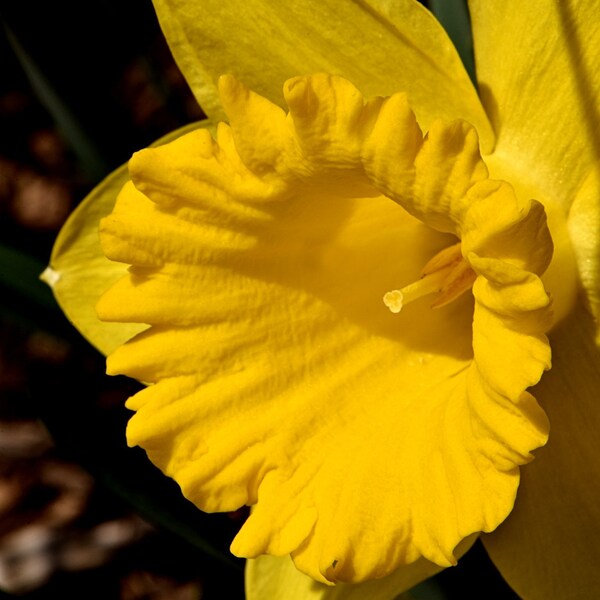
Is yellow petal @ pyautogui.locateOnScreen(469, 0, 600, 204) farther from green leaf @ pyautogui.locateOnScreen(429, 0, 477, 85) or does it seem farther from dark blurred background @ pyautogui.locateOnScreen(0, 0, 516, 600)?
dark blurred background @ pyautogui.locateOnScreen(0, 0, 516, 600)

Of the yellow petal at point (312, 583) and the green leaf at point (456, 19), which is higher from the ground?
the green leaf at point (456, 19)

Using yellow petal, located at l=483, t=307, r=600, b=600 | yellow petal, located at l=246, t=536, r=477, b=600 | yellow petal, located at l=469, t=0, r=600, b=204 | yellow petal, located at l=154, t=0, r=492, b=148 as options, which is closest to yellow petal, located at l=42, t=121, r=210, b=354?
yellow petal, located at l=154, t=0, r=492, b=148

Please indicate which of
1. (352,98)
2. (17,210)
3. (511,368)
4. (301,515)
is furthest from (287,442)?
(17,210)

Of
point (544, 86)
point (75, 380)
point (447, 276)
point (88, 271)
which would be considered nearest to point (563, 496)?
point (447, 276)

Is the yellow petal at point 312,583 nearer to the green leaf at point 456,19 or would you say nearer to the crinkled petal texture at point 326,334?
the crinkled petal texture at point 326,334

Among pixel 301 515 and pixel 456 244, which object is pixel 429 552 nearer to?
pixel 301 515

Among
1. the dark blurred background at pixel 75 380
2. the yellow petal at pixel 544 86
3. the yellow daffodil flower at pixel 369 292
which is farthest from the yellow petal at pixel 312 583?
the yellow petal at pixel 544 86

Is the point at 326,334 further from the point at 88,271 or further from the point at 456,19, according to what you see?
the point at 456,19
